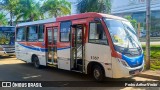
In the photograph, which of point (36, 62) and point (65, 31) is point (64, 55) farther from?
point (36, 62)

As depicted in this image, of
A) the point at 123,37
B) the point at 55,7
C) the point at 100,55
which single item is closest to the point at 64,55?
the point at 100,55

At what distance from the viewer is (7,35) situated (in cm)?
2028

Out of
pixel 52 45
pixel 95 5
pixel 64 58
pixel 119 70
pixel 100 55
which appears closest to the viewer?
pixel 119 70

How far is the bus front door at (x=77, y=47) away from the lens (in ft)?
33.4

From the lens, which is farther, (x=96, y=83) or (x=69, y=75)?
(x=69, y=75)

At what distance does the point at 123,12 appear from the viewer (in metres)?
57.3

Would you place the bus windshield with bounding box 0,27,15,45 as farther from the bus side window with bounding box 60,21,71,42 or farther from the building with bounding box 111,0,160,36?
the building with bounding box 111,0,160,36

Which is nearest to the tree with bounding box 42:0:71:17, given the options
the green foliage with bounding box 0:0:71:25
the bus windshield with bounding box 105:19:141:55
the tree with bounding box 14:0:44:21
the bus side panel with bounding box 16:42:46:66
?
the green foliage with bounding box 0:0:71:25

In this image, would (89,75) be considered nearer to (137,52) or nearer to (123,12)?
(137,52)

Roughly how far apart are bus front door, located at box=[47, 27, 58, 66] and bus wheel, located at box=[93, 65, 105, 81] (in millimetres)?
3011

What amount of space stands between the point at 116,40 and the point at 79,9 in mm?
11145

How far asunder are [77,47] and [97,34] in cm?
142

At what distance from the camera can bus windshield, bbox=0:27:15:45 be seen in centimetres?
2011

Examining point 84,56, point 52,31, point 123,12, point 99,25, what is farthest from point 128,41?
point 123,12
